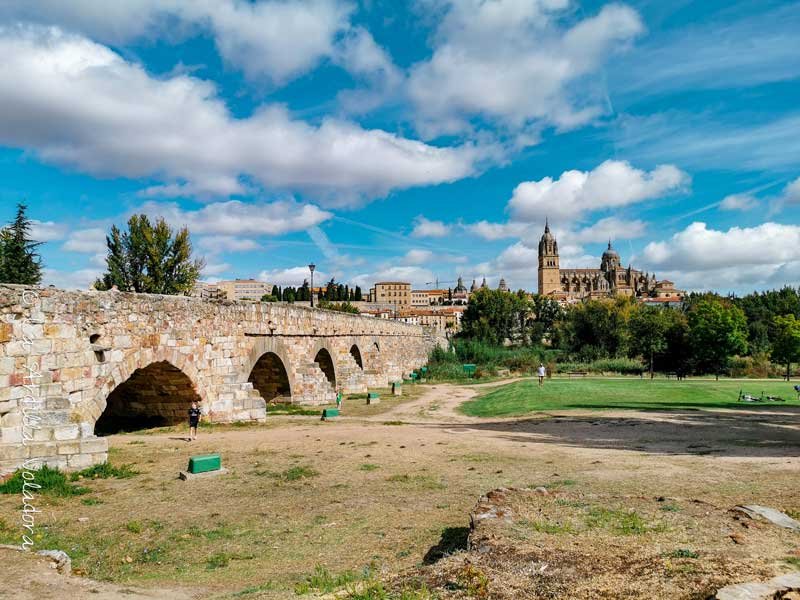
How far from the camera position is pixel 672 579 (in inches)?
156

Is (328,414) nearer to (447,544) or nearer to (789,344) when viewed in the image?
(447,544)

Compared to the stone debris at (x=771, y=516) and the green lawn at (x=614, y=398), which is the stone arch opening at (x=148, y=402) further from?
the stone debris at (x=771, y=516)

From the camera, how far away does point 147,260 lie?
36.9 meters

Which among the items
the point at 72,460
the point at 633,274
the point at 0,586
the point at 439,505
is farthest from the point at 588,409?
the point at 633,274

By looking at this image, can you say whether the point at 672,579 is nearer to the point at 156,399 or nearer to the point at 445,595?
the point at 445,595

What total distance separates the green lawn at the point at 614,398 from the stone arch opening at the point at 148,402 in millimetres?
10617

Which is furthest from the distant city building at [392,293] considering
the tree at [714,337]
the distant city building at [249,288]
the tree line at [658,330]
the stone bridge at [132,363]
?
the stone bridge at [132,363]

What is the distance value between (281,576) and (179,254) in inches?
1403

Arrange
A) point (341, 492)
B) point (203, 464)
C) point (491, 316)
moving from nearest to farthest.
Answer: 1. point (341, 492)
2. point (203, 464)
3. point (491, 316)

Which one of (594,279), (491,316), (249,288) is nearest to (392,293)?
(249,288)

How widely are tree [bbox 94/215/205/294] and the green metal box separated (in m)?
29.4

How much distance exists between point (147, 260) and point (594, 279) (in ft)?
463

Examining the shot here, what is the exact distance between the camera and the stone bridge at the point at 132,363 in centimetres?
895

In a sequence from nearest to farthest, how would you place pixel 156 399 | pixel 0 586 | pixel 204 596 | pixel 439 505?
pixel 0 586, pixel 204 596, pixel 439 505, pixel 156 399
